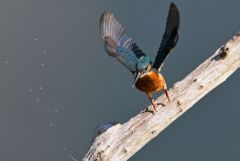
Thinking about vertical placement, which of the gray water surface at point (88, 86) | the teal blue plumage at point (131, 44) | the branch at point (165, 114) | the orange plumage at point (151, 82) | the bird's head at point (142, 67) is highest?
the gray water surface at point (88, 86)

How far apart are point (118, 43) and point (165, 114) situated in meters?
0.30

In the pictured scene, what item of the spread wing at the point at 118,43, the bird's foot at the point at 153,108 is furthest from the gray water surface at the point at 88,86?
the bird's foot at the point at 153,108

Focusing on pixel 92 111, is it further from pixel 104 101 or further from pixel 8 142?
pixel 8 142

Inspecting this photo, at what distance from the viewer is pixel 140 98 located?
5066mm

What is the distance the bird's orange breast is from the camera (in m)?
3.78

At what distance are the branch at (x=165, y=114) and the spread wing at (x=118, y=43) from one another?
0.17 m

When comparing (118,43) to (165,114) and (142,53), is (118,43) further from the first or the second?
(165,114)

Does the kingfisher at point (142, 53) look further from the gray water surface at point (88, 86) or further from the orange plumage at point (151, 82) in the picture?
the gray water surface at point (88, 86)

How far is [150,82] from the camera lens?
3801 mm

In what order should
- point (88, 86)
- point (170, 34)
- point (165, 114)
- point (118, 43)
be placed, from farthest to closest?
point (88, 86), point (118, 43), point (165, 114), point (170, 34)

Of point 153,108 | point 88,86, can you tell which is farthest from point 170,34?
point 88,86

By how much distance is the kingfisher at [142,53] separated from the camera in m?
3.72

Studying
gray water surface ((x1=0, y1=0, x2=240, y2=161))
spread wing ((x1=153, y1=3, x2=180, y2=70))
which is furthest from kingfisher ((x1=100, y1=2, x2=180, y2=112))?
gray water surface ((x1=0, y1=0, x2=240, y2=161))

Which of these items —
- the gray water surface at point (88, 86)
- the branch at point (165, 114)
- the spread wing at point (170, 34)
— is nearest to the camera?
the spread wing at point (170, 34)
